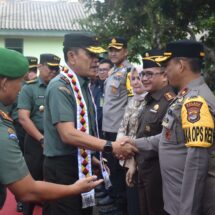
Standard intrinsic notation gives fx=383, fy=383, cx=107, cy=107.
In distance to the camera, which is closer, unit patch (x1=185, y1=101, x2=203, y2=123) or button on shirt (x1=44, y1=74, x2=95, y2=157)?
unit patch (x1=185, y1=101, x2=203, y2=123)

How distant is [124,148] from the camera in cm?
332

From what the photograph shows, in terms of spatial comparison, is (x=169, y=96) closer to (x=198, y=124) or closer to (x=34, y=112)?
(x=198, y=124)

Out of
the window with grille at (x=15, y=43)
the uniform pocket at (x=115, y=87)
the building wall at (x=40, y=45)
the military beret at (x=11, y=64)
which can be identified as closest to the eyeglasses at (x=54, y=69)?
the uniform pocket at (x=115, y=87)

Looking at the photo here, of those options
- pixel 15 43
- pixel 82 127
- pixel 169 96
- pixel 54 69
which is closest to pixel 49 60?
pixel 54 69

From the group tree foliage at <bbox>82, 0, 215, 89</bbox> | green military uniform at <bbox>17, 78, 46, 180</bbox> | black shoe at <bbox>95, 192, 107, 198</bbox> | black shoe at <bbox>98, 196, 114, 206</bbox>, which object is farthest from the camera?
black shoe at <bbox>95, 192, 107, 198</bbox>

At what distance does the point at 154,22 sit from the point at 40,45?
43.1ft

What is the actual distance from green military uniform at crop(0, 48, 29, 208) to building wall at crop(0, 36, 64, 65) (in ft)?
55.0

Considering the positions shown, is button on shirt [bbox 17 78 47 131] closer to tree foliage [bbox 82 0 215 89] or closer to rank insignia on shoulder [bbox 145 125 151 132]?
rank insignia on shoulder [bbox 145 125 151 132]

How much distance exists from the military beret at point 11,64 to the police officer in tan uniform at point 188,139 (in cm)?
112

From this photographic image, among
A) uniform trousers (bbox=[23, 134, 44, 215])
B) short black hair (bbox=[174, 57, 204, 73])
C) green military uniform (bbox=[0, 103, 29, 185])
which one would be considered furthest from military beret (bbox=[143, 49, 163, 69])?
green military uniform (bbox=[0, 103, 29, 185])

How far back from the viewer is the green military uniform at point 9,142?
1.94 m

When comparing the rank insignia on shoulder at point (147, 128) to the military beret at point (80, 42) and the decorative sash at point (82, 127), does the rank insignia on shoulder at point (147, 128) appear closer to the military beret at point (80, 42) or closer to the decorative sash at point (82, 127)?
the decorative sash at point (82, 127)

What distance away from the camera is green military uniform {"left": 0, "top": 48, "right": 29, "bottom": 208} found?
76.5 inches

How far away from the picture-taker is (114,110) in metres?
5.21
